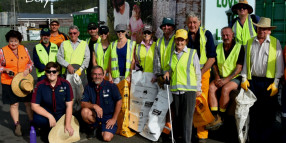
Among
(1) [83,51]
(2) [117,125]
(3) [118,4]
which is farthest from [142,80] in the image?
(3) [118,4]

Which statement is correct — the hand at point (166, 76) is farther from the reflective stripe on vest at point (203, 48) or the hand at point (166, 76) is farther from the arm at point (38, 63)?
the arm at point (38, 63)

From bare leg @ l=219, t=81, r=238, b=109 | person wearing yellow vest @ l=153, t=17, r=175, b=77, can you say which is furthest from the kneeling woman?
bare leg @ l=219, t=81, r=238, b=109

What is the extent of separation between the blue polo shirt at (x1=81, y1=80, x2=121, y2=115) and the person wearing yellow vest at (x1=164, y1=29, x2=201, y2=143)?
111 cm

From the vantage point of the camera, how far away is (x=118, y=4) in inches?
337

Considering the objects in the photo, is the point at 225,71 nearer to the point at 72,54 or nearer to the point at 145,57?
the point at 145,57

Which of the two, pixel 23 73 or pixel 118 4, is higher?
pixel 118 4

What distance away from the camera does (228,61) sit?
536 cm

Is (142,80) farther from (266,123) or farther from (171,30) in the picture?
(266,123)

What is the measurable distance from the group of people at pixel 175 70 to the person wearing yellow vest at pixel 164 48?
2 centimetres

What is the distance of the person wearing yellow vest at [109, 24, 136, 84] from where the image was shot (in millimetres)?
6023

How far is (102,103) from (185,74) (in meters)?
1.56

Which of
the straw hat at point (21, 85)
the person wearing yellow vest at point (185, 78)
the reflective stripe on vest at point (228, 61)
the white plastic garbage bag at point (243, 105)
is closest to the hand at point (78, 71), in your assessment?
the straw hat at point (21, 85)

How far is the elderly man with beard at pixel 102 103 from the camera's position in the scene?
563cm

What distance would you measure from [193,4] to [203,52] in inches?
45.2
